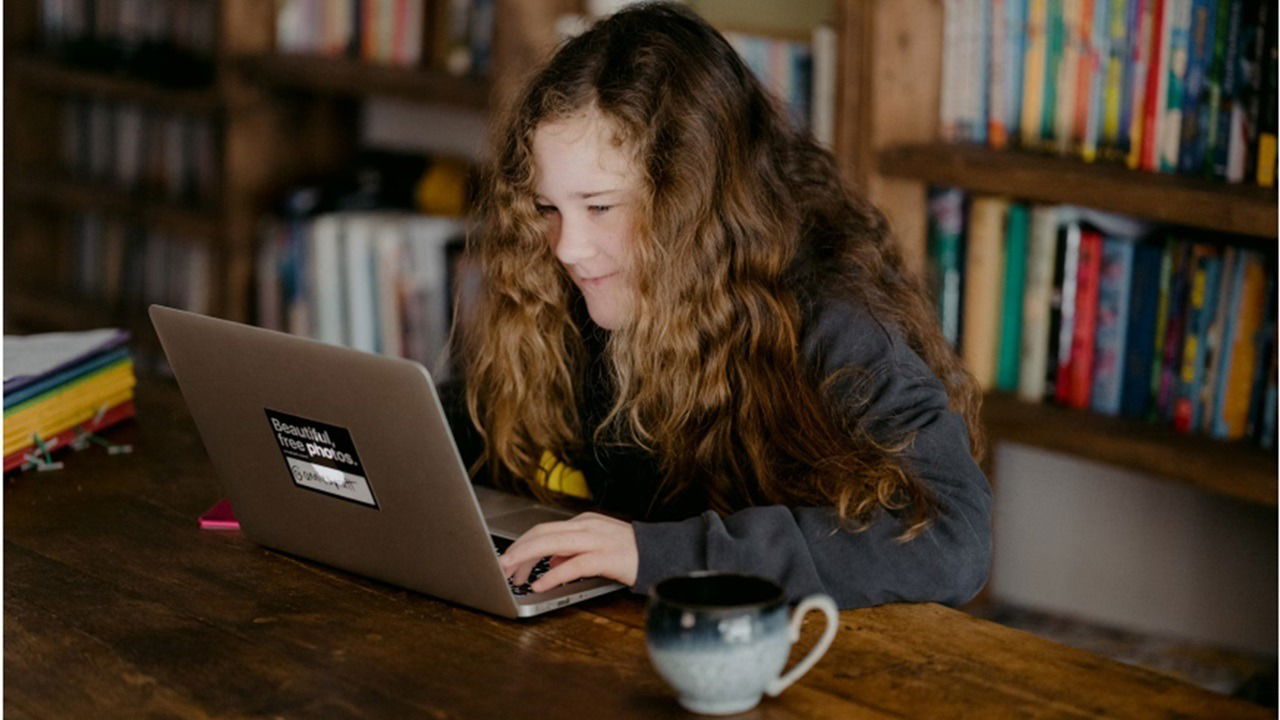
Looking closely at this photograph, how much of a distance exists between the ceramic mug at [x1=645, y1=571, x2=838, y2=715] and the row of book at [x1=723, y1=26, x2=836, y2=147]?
1375 millimetres

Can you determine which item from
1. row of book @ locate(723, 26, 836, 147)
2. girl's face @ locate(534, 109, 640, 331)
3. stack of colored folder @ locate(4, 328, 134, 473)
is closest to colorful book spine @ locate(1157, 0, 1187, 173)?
row of book @ locate(723, 26, 836, 147)

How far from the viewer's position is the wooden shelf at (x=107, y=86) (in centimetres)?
311

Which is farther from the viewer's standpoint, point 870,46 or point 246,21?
point 246,21

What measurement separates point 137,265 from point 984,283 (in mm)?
2076

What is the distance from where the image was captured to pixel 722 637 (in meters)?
1.04

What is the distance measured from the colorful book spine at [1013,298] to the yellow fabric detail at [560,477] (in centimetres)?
88

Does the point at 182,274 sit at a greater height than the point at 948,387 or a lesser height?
lesser

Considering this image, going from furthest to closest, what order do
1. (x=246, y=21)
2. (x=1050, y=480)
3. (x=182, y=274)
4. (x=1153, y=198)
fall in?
(x=182, y=274) < (x=246, y=21) < (x=1050, y=480) < (x=1153, y=198)

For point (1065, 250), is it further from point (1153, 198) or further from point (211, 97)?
point (211, 97)

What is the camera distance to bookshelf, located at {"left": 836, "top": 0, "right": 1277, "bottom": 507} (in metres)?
2.05

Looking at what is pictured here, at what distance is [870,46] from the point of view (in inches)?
89.0

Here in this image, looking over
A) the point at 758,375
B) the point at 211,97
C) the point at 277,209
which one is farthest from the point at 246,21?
the point at 758,375

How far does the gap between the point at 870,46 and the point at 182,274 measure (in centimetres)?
184

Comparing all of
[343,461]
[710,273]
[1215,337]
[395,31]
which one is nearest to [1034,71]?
[1215,337]
